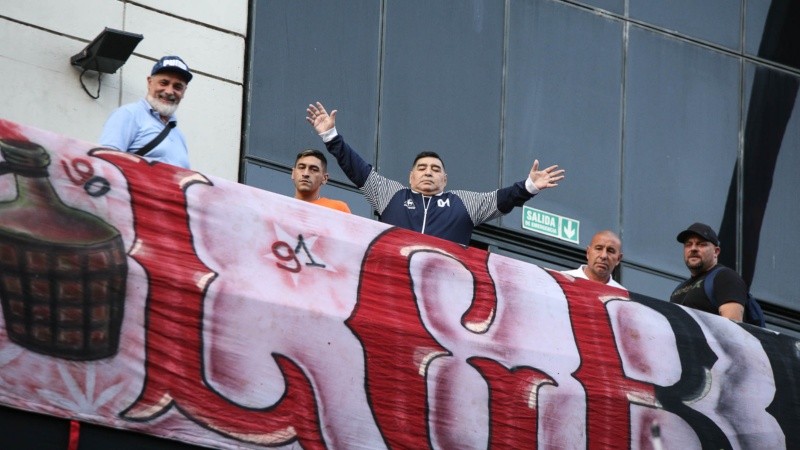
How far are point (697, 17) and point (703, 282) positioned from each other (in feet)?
18.9

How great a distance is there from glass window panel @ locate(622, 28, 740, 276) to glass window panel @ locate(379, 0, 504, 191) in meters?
1.67

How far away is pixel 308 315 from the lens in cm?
1115

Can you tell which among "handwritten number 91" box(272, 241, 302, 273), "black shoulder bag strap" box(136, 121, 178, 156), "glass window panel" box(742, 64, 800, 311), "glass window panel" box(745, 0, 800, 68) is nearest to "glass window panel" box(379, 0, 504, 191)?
"glass window panel" box(742, 64, 800, 311)

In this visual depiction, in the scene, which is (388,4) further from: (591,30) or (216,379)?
(216,379)

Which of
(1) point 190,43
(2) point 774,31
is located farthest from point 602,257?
(2) point 774,31

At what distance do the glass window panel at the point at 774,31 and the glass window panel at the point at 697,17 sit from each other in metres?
0.21

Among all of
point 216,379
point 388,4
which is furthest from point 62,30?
point 216,379

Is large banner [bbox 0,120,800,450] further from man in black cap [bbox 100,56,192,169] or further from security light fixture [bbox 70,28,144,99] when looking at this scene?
security light fixture [bbox 70,28,144,99]

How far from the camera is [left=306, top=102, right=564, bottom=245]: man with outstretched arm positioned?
42.9 ft

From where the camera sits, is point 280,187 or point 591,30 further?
point 591,30

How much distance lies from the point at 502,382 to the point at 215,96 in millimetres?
4598

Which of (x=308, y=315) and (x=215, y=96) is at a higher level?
(x=215, y=96)

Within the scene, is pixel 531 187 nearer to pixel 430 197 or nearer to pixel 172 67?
pixel 430 197

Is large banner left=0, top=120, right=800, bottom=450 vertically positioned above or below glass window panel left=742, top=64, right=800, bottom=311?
below
